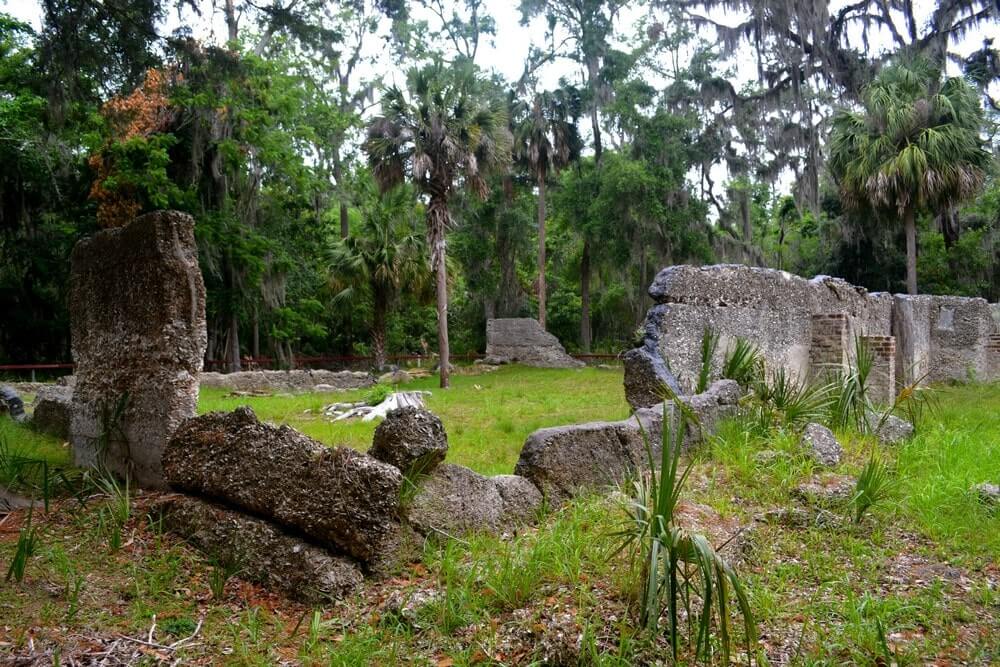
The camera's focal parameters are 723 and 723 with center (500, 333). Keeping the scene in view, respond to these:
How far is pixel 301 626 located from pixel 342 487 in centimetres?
75

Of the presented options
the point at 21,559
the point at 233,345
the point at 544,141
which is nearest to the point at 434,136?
the point at 233,345

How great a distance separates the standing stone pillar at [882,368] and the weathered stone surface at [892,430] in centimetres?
348

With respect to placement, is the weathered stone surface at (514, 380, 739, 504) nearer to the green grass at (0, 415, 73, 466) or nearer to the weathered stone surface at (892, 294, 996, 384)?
the green grass at (0, 415, 73, 466)

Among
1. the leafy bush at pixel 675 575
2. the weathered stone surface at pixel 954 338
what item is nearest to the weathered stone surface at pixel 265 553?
the leafy bush at pixel 675 575

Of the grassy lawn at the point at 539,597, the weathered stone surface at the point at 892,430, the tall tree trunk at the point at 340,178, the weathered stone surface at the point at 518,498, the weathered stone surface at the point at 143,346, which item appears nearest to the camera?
the grassy lawn at the point at 539,597

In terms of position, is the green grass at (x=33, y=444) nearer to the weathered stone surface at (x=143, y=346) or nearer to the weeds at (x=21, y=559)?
the weathered stone surface at (x=143, y=346)

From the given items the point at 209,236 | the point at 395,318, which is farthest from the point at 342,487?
the point at 395,318

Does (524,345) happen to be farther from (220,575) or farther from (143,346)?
(220,575)

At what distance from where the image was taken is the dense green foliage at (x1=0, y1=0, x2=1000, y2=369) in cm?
1806

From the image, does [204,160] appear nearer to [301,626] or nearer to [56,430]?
[56,430]

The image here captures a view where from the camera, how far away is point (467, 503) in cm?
461

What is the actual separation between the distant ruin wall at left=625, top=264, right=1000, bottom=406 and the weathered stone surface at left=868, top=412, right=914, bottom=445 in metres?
1.86

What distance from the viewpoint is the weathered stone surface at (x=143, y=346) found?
5148mm

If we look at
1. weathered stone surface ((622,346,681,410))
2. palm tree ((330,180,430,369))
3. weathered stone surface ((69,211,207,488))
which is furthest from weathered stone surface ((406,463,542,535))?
palm tree ((330,180,430,369))
